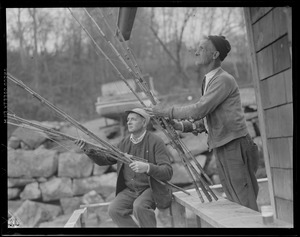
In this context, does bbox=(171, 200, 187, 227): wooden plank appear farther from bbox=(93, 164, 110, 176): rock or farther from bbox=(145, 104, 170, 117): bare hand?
bbox=(93, 164, 110, 176): rock

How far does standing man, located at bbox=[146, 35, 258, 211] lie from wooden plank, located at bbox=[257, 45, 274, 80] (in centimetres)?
24

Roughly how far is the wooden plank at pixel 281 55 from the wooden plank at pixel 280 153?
0.39 m

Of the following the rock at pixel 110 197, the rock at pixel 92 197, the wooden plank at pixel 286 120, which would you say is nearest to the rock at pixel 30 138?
the rock at pixel 92 197

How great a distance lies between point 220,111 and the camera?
9.53 ft

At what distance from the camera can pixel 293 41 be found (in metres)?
2.35

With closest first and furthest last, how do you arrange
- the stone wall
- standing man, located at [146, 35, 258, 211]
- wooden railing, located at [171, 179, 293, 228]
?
wooden railing, located at [171, 179, 293, 228] < standing man, located at [146, 35, 258, 211] < the stone wall

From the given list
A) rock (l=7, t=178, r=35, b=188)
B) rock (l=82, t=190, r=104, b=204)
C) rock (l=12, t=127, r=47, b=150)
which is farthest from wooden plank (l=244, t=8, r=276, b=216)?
rock (l=12, t=127, r=47, b=150)

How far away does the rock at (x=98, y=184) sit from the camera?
29.9 feet

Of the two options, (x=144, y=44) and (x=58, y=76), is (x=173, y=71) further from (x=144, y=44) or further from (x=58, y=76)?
(x=58, y=76)

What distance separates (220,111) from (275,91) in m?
0.44

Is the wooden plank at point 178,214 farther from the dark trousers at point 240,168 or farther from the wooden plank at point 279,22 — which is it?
the wooden plank at point 279,22

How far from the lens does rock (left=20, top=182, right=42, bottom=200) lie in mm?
9266

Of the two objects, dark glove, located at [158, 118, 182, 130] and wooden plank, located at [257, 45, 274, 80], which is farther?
dark glove, located at [158, 118, 182, 130]
